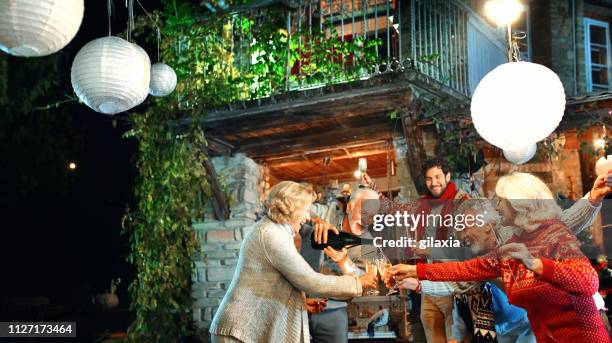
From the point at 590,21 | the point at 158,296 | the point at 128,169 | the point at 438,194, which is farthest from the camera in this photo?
the point at 128,169

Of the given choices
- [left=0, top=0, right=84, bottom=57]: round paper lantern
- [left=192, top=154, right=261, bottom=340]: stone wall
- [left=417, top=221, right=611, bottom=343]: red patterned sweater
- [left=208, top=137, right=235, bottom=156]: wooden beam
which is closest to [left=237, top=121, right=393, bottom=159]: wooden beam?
[left=208, top=137, right=235, bottom=156]: wooden beam

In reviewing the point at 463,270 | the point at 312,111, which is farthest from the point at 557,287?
the point at 312,111

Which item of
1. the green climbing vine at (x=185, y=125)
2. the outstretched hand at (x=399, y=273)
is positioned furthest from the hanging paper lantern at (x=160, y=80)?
the outstretched hand at (x=399, y=273)

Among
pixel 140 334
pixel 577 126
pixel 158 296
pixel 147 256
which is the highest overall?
pixel 577 126

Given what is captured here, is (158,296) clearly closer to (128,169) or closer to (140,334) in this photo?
(140,334)

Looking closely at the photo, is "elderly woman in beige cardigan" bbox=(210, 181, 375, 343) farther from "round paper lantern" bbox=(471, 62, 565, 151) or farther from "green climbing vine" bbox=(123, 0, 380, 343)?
"green climbing vine" bbox=(123, 0, 380, 343)

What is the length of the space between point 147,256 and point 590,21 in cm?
817

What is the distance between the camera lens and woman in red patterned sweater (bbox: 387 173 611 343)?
3.56 m

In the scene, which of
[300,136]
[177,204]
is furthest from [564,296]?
[177,204]

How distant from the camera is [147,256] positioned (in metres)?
7.32

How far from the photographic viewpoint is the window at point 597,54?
1022 cm

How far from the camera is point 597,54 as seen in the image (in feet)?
34.2

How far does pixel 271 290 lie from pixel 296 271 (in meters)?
0.20

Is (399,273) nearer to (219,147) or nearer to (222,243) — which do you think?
(222,243)
